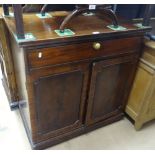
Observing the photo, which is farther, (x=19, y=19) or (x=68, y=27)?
(x=68, y=27)

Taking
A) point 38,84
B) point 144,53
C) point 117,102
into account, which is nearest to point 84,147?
point 117,102

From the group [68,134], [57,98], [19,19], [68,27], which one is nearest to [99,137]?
[68,134]

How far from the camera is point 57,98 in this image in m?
1.17

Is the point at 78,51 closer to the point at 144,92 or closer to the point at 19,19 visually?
the point at 19,19

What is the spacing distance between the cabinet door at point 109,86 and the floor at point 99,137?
138mm

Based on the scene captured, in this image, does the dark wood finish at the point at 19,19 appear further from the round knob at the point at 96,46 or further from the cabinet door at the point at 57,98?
the round knob at the point at 96,46

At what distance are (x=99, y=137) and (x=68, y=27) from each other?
2.98 feet

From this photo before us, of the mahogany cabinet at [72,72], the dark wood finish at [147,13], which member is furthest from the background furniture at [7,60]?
the dark wood finish at [147,13]

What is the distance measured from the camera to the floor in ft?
4.59

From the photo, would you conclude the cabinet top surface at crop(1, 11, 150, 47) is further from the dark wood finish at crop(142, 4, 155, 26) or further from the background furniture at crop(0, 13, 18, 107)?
the background furniture at crop(0, 13, 18, 107)

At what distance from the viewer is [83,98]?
127cm

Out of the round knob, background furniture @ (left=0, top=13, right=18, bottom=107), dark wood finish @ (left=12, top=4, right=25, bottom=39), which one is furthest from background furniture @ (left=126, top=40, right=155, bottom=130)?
background furniture @ (left=0, top=13, right=18, bottom=107)
